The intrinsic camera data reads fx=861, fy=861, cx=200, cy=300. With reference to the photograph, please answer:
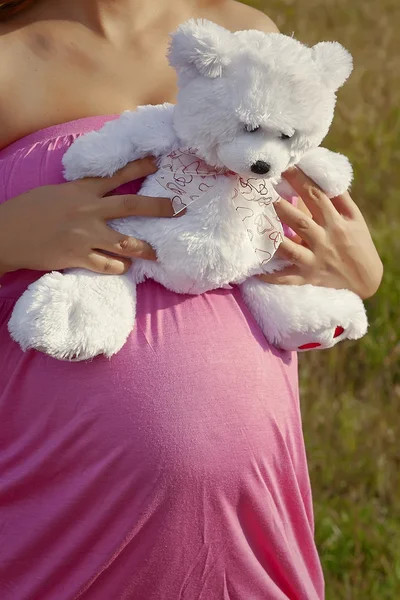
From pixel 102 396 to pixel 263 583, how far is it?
0.38 meters

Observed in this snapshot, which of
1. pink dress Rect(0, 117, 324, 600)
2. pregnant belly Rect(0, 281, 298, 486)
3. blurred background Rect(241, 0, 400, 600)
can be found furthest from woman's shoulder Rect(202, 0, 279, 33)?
blurred background Rect(241, 0, 400, 600)

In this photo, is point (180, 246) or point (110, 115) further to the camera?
point (110, 115)

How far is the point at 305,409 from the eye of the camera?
7.13ft

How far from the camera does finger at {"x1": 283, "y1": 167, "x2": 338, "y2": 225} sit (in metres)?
1.29

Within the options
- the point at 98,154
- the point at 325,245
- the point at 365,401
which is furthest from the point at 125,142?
the point at 365,401

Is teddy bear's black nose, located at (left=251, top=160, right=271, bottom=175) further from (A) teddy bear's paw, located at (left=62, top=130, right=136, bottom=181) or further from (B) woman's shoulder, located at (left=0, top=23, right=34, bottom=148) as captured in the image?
(B) woman's shoulder, located at (left=0, top=23, right=34, bottom=148)

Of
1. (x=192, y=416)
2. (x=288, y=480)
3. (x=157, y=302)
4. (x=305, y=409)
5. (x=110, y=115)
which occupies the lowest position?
(x=305, y=409)

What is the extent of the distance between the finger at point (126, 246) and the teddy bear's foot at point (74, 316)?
4 cm

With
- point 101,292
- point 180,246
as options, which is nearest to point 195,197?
point 180,246

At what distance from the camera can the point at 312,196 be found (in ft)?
4.33

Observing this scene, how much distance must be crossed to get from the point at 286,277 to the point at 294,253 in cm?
4

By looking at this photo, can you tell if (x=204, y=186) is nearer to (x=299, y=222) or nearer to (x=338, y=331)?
(x=299, y=222)

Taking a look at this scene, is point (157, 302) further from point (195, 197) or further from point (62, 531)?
point (62, 531)

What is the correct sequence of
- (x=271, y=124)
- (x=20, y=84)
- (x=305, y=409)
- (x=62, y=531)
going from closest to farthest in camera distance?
(x=271, y=124), (x=62, y=531), (x=20, y=84), (x=305, y=409)
